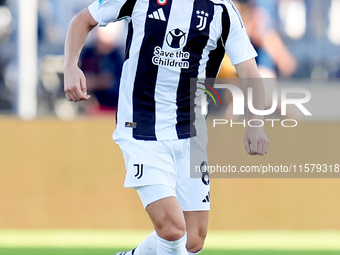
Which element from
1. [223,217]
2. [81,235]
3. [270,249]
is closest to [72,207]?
[81,235]

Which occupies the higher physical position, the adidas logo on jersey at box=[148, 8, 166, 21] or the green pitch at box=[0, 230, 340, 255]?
the adidas logo on jersey at box=[148, 8, 166, 21]

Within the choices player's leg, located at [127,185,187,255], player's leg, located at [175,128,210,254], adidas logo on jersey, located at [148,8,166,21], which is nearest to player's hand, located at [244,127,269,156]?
player's leg, located at [175,128,210,254]

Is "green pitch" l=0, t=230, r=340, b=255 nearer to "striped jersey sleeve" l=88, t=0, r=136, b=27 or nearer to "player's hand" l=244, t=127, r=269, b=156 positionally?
"player's hand" l=244, t=127, r=269, b=156

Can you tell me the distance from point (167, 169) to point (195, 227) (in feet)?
1.65

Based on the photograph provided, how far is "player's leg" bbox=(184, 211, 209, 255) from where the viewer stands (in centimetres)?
377

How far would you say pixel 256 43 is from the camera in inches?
247

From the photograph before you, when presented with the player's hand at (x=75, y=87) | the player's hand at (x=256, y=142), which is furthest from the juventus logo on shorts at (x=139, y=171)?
the player's hand at (x=256, y=142)

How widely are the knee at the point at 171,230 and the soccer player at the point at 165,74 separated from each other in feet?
0.10

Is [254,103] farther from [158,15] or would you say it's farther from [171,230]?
[171,230]

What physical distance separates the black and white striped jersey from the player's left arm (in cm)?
6

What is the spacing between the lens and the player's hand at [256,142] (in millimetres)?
3504

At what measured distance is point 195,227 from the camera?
379cm

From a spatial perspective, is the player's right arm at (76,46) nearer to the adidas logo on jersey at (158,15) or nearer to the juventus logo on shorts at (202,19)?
the adidas logo on jersey at (158,15)

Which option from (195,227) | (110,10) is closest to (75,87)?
(110,10)
